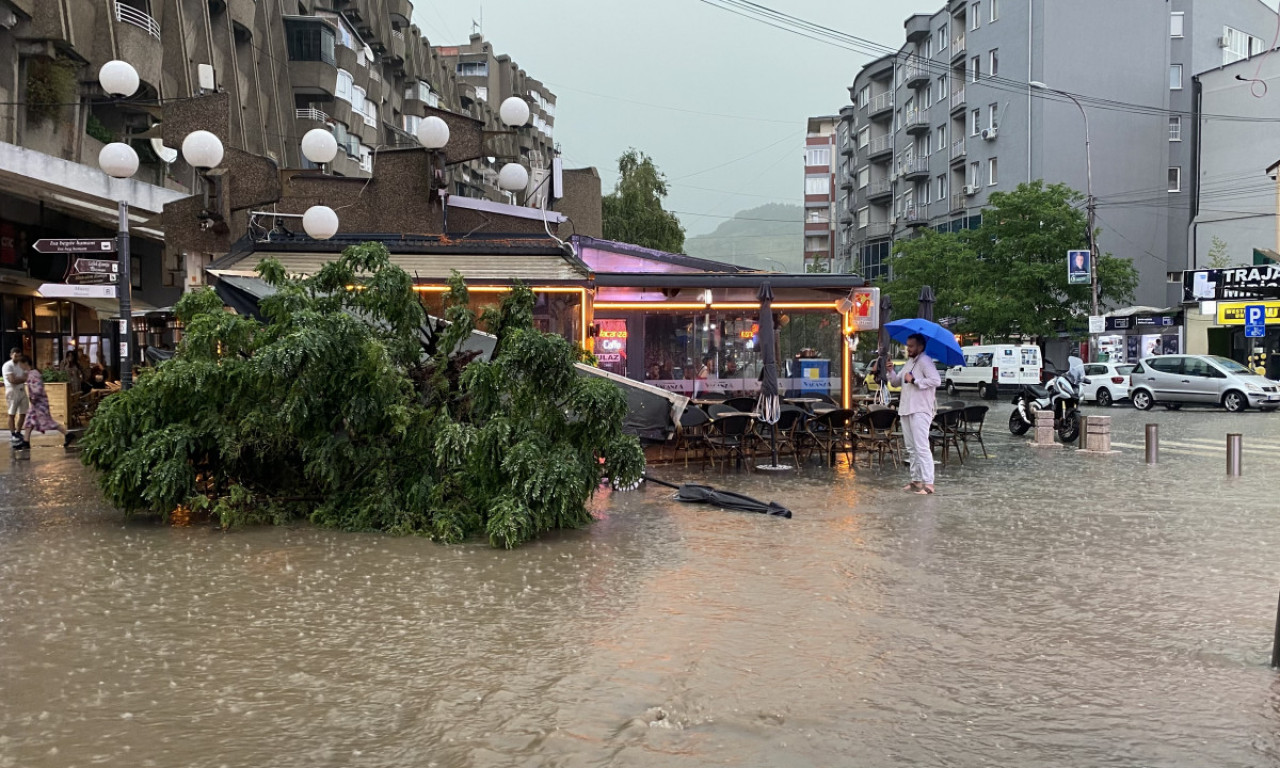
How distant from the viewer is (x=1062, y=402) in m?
19.9

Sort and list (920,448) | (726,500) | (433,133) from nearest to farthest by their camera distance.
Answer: (726,500)
(920,448)
(433,133)

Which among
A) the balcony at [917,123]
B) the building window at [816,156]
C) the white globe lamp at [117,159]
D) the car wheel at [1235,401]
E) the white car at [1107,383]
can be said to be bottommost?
the car wheel at [1235,401]

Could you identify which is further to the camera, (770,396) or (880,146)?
(880,146)

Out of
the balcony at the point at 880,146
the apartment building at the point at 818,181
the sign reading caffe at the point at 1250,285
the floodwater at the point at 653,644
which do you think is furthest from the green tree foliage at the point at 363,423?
the apartment building at the point at 818,181

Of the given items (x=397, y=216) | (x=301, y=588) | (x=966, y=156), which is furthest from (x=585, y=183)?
(x=966, y=156)

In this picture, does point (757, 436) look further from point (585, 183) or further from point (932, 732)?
point (585, 183)

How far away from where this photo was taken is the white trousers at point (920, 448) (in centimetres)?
1270

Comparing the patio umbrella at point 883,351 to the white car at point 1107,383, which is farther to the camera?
the white car at point 1107,383

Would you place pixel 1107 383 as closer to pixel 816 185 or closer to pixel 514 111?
pixel 514 111

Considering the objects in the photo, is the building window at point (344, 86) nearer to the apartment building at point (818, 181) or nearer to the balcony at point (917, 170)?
the balcony at point (917, 170)

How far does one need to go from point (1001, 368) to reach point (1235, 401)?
956 centimetres

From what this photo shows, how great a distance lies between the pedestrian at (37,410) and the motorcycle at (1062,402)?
59.1 ft

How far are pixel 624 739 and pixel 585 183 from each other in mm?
28715

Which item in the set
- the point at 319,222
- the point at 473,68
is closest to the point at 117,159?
the point at 319,222
